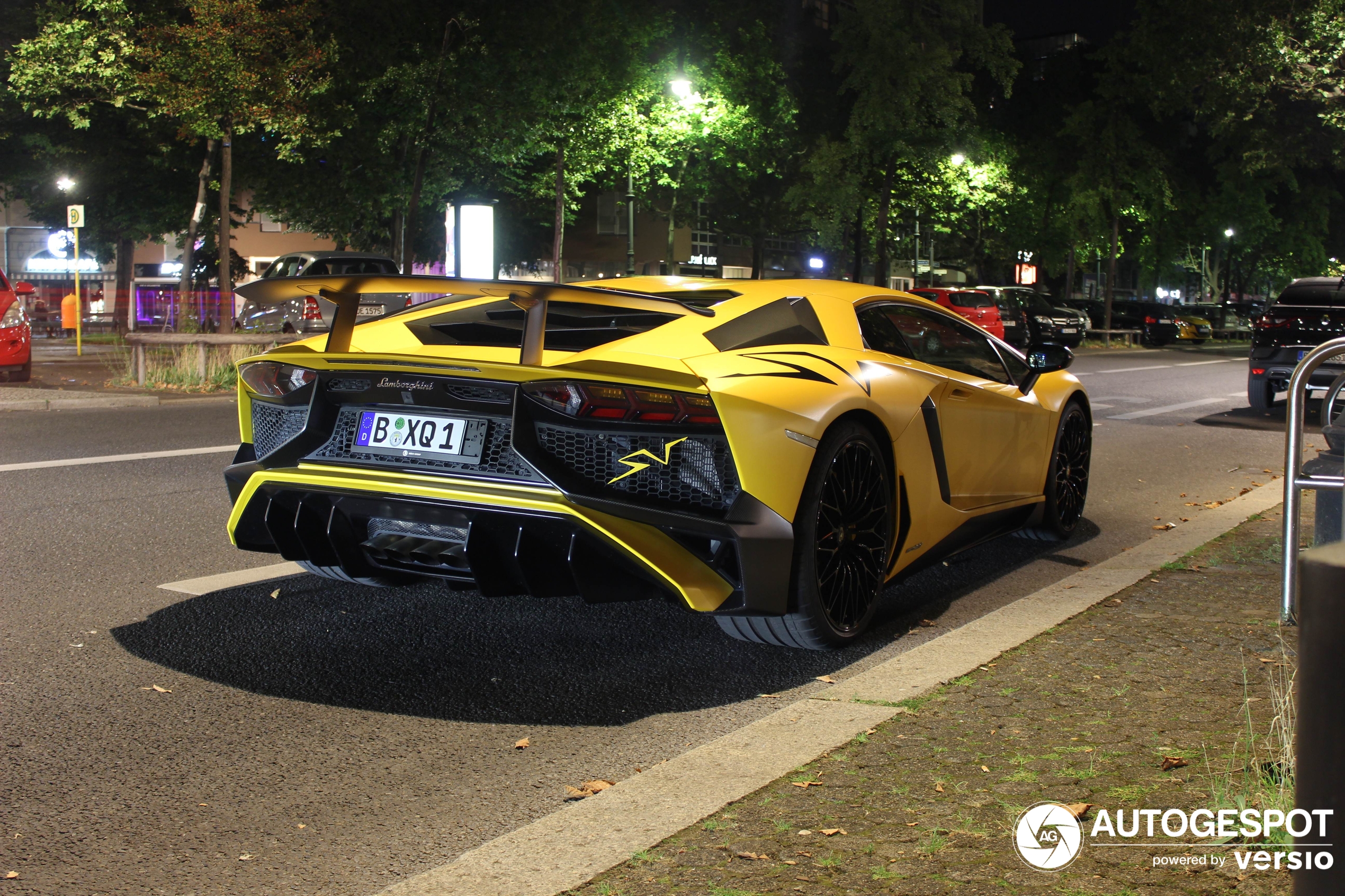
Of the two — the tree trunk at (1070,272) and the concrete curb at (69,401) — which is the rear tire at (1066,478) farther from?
the tree trunk at (1070,272)

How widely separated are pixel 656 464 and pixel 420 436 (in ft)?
2.63

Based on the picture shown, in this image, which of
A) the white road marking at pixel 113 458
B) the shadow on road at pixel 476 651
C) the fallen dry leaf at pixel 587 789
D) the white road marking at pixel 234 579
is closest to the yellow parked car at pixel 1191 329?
the white road marking at pixel 113 458

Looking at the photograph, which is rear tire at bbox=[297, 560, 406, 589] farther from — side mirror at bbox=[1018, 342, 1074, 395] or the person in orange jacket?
the person in orange jacket

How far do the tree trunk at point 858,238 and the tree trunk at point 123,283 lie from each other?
2065 cm

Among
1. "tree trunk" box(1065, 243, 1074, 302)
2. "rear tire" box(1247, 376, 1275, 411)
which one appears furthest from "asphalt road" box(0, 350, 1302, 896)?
"tree trunk" box(1065, 243, 1074, 302)

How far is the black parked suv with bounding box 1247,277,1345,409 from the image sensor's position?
15.1 metres

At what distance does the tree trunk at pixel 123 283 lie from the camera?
117 ft

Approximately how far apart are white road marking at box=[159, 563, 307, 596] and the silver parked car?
14218 millimetres

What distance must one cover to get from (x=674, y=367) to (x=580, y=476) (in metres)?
0.46

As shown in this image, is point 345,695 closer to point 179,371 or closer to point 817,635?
point 817,635

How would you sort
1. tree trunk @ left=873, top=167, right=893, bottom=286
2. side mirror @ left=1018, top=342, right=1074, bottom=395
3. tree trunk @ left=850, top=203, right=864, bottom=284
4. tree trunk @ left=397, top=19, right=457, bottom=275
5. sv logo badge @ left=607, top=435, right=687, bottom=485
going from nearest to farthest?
sv logo badge @ left=607, top=435, right=687, bottom=485
side mirror @ left=1018, top=342, right=1074, bottom=395
tree trunk @ left=397, top=19, right=457, bottom=275
tree trunk @ left=873, top=167, right=893, bottom=286
tree trunk @ left=850, top=203, right=864, bottom=284

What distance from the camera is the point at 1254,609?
5.32 metres

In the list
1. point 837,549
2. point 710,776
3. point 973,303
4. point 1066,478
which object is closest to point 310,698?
point 710,776

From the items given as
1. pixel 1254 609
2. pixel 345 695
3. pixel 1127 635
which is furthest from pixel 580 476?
pixel 1254 609
